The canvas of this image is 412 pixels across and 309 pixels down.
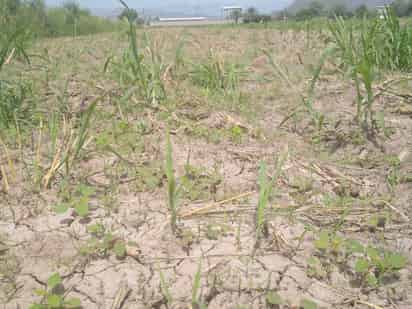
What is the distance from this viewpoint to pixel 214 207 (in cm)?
138

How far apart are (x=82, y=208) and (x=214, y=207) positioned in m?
0.51

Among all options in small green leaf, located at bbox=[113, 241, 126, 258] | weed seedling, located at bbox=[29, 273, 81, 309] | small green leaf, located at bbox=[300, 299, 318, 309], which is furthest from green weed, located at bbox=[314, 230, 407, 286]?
weed seedling, located at bbox=[29, 273, 81, 309]

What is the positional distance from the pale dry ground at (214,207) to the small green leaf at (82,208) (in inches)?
1.3

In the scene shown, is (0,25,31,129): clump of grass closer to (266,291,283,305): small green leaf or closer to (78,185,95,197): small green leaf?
(78,185,95,197): small green leaf

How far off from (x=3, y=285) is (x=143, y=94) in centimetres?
142

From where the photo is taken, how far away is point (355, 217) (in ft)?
4.35

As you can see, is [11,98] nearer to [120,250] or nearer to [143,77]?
[143,77]

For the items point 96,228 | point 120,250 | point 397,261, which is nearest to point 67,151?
point 96,228

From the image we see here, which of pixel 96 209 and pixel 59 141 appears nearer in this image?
pixel 96 209

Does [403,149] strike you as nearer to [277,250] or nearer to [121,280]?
[277,250]

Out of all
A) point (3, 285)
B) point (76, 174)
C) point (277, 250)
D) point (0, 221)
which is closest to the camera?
point (3, 285)

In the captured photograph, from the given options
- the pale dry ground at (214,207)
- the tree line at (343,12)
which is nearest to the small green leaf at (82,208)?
the pale dry ground at (214,207)

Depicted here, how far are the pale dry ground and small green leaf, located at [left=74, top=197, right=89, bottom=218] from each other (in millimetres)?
32

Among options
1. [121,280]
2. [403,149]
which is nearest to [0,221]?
[121,280]
